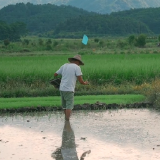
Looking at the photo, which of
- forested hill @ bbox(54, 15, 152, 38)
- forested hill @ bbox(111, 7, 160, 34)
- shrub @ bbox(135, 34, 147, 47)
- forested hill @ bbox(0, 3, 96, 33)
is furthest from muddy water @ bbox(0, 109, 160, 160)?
forested hill @ bbox(0, 3, 96, 33)

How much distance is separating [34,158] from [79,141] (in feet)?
5.27

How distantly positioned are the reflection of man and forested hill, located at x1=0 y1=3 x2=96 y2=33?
138 m

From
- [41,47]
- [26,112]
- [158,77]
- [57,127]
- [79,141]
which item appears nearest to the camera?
[79,141]

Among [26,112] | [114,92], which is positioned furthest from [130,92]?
[26,112]

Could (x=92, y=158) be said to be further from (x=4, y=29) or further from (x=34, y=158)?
(x=4, y=29)

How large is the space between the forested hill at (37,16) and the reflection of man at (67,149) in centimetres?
13772

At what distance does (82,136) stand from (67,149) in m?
1.18

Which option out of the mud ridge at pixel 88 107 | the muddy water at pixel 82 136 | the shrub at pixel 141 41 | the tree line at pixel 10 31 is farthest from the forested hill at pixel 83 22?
the muddy water at pixel 82 136

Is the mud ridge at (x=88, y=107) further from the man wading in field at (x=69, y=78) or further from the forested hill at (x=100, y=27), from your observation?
the forested hill at (x=100, y=27)

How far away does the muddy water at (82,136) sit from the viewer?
846 centimetres

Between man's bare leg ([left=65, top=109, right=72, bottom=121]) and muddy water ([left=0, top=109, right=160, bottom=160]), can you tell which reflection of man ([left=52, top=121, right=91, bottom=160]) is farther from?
man's bare leg ([left=65, top=109, right=72, bottom=121])

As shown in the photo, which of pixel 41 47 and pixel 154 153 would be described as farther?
pixel 41 47

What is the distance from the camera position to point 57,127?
438 inches

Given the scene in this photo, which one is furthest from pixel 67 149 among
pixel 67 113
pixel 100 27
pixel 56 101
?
pixel 100 27
